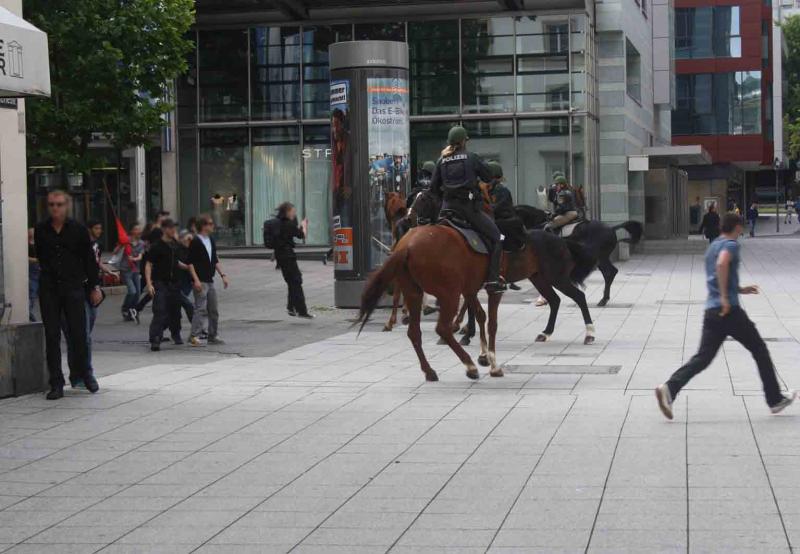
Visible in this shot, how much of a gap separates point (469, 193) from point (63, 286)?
12.3ft

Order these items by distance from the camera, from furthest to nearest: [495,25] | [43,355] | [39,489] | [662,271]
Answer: [495,25] < [662,271] < [43,355] < [39,489]

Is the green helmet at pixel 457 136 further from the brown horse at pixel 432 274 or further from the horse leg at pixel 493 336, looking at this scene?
the horse leg at pixel 493 336

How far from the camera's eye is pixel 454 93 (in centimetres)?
3738

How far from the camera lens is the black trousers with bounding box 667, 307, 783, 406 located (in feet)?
29.7

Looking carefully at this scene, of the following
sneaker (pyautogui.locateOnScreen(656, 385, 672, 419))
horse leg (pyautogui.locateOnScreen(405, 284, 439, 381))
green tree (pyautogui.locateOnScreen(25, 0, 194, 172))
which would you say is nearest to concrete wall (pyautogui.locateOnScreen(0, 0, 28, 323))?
horse leg (pyautogui.locateOnScreen(405, 284, 439, 381))

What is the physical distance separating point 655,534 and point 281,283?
2173cm

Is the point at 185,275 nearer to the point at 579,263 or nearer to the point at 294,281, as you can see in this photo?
the point at 294,281

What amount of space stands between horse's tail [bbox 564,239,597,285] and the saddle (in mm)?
4185

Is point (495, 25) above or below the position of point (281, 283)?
above

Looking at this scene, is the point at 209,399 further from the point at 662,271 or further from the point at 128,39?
the point at 662,271

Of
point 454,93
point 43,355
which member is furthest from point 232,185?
point 43,355

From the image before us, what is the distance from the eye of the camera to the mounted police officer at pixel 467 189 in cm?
1202

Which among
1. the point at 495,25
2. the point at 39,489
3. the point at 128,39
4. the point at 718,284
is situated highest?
the point at 495,25

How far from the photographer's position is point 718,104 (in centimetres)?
7069
